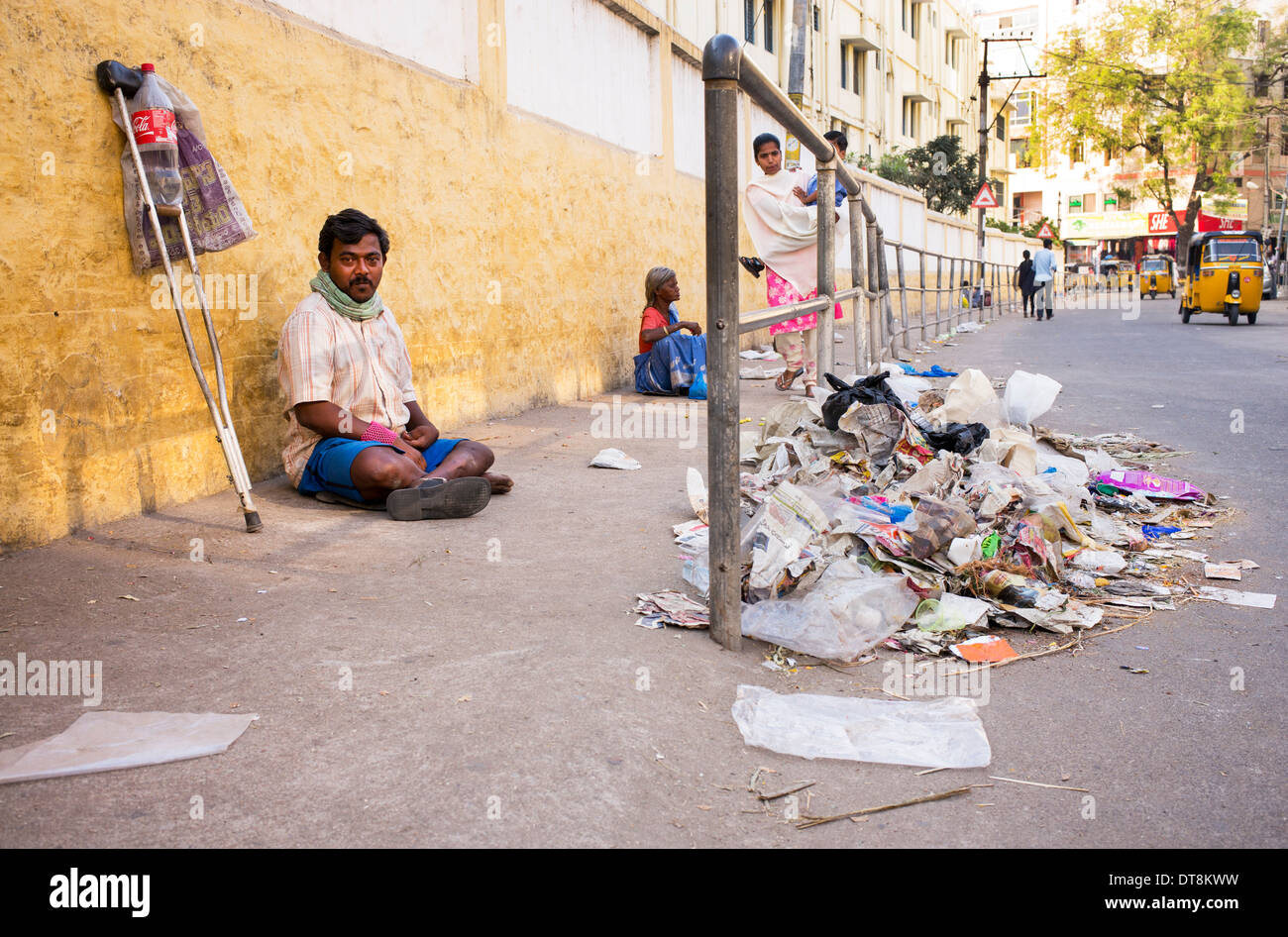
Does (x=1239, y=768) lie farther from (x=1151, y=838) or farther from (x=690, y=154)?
(x=690, y=154)

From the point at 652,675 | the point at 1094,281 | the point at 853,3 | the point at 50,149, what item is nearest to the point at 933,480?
the point at 652,675

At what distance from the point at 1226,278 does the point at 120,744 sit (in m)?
19.9

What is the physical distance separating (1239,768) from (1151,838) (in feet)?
1.27

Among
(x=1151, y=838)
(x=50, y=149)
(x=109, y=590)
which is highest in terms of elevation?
(x=50, y=149)

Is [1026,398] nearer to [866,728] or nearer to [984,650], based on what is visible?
[984,650]

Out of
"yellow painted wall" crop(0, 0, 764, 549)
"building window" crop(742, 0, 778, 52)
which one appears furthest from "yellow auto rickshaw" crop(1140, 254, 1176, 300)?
"yellow painted wall" crop(0, 0, 764, 549)

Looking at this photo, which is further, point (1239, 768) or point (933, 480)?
point (933, 480)

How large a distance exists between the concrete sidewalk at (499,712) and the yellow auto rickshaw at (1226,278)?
16.9 m

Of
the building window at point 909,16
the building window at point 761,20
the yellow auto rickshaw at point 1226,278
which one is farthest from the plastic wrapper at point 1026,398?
the building window at point 909,16

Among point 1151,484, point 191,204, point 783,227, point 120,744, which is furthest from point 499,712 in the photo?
point 783,227

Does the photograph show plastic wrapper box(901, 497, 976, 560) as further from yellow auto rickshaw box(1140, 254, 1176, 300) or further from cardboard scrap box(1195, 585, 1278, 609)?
yellow auto rickshaw box(1140, 254, 1176, 300)

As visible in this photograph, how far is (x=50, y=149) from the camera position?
10.9 ft

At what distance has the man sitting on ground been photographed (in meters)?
3.89

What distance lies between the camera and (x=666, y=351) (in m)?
7.85
